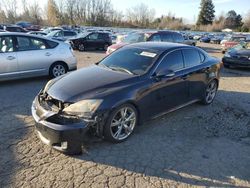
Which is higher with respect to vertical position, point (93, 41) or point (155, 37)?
point (155, 37)

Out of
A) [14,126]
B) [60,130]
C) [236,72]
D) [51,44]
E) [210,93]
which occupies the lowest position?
[236,72]

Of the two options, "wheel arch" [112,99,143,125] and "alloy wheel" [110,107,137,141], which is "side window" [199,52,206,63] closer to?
"wheel arch" [112,99,143,125]

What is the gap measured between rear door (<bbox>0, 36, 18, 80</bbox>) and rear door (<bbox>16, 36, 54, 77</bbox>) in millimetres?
158

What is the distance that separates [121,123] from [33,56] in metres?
4.63

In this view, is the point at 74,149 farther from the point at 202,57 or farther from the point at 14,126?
the point at 202,57

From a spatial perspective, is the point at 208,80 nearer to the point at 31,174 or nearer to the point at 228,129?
the point at 228,129

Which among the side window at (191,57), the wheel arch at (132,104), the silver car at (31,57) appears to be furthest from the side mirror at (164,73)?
the silver car at (31,57)

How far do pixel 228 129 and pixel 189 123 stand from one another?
2.40ft

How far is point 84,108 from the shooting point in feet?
12.5

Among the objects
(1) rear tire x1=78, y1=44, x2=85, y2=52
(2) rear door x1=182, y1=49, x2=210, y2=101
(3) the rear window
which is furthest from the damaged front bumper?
(1) rear tire x1=78, y1=44, x2=85, y2=52

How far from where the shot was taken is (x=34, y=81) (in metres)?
8.26

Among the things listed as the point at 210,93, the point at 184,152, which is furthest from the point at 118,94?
the point at 210,93

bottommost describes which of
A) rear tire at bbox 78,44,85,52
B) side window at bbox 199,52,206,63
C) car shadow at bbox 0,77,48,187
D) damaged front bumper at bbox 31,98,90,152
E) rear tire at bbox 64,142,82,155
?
rear tire at bbox 78,44,85,52

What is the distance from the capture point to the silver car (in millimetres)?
7355
